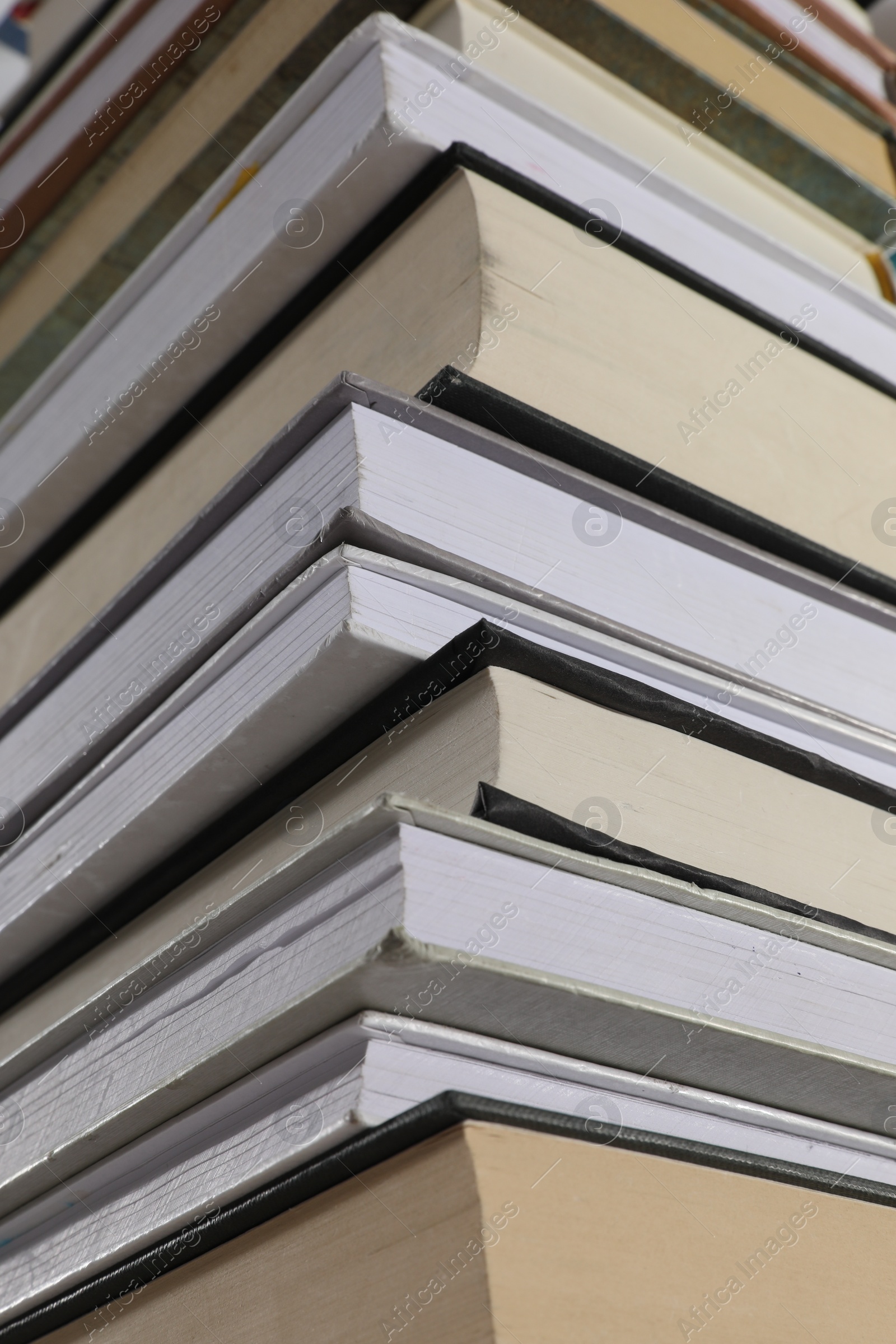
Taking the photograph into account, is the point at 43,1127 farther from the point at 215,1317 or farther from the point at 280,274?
the point at 280,274

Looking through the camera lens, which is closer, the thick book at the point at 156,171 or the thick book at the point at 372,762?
the thick book at the point at 372,762

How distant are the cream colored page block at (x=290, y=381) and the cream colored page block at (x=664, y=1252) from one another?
1.04 ft

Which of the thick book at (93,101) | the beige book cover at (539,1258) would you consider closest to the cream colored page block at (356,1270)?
the beige book cover at (539,1258)

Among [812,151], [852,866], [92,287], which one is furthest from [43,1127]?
[812,151]

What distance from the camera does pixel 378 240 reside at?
0.57 metres

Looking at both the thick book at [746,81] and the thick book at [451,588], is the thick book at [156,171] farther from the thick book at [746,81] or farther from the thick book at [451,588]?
the thick book at [451,588]

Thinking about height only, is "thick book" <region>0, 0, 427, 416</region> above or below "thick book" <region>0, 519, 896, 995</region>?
above

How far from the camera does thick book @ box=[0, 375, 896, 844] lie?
1.50ft

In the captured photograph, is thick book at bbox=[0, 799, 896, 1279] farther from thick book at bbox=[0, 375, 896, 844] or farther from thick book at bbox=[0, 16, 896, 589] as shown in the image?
thick book at bbox=[0, 16, 896, 589]

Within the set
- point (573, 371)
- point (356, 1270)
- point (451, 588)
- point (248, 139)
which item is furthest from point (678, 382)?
point (356, 1270)

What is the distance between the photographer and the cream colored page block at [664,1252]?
0.33 meters

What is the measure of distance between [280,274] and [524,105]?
0.15 metres

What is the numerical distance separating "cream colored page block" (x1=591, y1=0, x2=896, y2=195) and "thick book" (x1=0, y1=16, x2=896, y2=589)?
109 mm

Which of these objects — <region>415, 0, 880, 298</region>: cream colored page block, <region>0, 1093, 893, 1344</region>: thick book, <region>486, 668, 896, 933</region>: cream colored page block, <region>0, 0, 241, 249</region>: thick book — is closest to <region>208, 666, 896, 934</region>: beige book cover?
<region>486, 668, 896, 933</region>: cream colored page block
